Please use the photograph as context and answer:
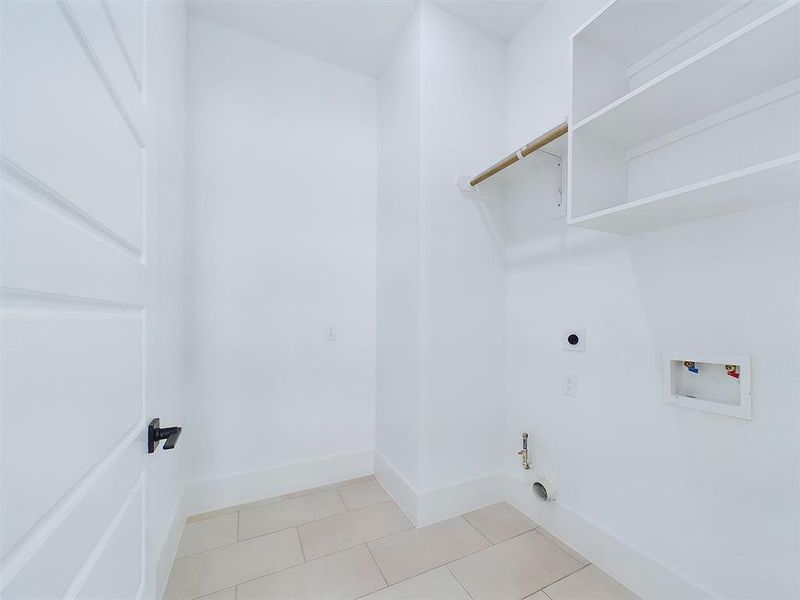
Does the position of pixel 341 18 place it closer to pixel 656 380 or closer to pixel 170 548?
pixel 656 380

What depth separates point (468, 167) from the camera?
188cm

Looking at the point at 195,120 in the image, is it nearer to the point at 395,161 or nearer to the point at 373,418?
the point at 395,161

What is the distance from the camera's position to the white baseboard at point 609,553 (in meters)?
1.19

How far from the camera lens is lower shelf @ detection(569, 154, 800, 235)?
0.81 m

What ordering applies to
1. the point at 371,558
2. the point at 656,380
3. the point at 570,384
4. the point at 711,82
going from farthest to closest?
the point at 570,384 → the point at 371,558 → the point at 656,380 → the point at 711,82

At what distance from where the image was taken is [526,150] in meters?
1.49

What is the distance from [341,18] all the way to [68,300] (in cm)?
211

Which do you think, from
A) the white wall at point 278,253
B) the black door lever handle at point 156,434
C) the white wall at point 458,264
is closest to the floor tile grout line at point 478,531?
the white wall at point 458,264

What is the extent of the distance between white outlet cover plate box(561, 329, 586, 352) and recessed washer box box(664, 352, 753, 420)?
342 millimetres

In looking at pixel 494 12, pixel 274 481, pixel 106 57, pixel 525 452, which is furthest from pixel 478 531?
pixel 494 12

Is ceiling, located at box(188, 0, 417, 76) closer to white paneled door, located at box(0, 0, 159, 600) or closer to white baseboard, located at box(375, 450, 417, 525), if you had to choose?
white paneled door, located at box(0, 0, 159, 600)

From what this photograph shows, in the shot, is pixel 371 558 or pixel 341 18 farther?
pixel 341 18

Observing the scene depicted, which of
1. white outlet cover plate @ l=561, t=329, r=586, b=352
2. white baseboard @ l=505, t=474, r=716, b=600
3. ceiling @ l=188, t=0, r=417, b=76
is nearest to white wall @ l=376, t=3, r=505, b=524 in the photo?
ceiling @ l=188, t=0, r=417, b=76

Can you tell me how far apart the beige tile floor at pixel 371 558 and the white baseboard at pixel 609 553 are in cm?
4
